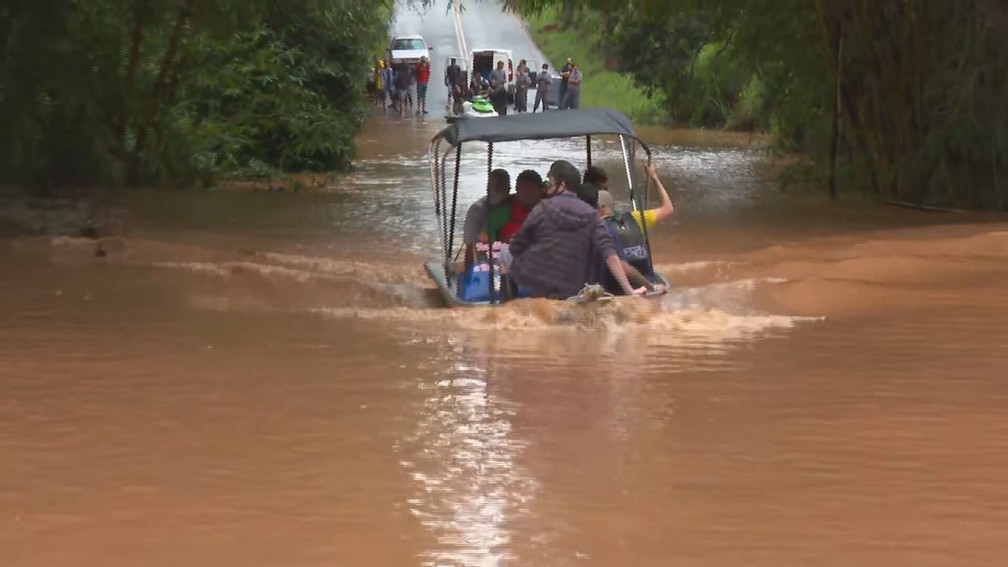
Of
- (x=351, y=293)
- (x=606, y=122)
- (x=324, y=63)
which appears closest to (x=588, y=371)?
(x=606, y=122)

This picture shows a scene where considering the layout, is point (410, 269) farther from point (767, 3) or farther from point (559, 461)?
point (767, 3)

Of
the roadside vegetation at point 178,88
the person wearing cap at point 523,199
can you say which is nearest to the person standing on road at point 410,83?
the roadside vegetation at point 178,88

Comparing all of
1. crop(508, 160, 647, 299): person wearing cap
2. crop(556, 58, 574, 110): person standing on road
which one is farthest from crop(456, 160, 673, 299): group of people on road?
crop(556, 58, 574, 110): person standing on road

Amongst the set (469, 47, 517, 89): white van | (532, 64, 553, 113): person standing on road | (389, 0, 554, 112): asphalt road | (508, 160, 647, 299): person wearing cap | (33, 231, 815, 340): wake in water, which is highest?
(389, 0, 554, 112): asphalt road

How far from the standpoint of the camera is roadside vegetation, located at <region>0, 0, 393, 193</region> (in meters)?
17.5

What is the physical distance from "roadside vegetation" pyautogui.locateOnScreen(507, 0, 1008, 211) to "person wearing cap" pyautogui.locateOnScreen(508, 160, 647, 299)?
8.81 meters

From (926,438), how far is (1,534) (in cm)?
439

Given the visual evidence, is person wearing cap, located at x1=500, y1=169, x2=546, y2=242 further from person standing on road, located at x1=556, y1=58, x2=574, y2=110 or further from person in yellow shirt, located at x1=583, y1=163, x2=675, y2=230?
person standing on road, located at x1=556, y1=58, x2=574, y2=110

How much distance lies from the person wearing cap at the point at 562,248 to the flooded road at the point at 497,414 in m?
0.24

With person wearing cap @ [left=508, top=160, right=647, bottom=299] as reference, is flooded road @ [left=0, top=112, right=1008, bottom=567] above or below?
below

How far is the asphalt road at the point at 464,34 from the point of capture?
5839cm

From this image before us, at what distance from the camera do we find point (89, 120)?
18.9m

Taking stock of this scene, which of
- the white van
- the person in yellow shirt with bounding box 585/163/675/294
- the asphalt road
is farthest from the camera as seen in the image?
the asphalt road

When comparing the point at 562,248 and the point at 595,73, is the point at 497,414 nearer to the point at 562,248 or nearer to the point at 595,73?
the point at 562,248
